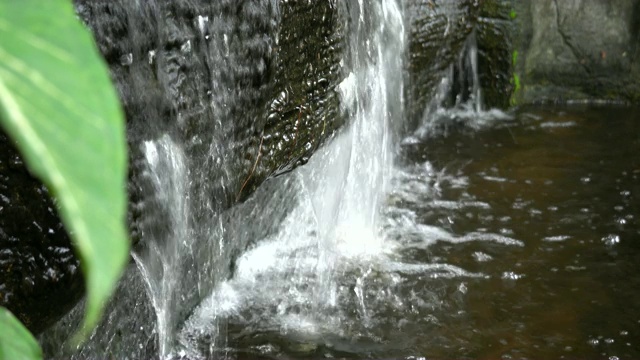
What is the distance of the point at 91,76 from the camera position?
332 mm

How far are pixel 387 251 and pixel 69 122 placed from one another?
3.32 m

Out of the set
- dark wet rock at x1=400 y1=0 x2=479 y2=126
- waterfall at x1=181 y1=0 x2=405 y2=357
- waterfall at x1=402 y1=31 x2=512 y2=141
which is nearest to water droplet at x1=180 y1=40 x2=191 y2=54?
waterfall at x1=181 y1=0 x2=405 y2=357

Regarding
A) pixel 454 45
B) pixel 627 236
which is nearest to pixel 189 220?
pixel 627 236

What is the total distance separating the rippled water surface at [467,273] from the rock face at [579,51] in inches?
61.6

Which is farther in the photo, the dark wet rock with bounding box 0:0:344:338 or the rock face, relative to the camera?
the rock face

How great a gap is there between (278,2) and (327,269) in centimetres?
126

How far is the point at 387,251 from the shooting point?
11.8 ft

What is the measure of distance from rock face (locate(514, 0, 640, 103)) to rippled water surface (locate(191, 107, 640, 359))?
157 cm

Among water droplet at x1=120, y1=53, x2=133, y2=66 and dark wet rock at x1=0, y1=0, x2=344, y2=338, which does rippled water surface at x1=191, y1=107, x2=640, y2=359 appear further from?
water droplet at x1=120, y1=53, x2=133, y2=66

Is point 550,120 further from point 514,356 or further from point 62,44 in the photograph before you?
point 62,44

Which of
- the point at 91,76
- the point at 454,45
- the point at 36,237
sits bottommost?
the point at 454,45

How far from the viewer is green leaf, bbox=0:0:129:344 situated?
0.30 meters

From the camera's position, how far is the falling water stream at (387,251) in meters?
2.72

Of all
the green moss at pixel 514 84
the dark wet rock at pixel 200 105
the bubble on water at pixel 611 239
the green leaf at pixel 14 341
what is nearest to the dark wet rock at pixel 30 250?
the dark wet rock at pixel 200 105
